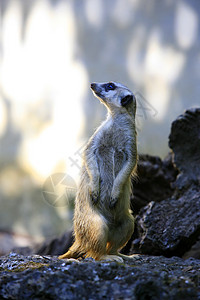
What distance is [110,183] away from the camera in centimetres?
279

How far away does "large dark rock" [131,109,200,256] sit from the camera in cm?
312

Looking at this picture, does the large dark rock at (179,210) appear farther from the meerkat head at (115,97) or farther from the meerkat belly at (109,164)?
the meerkat head at (115,97)

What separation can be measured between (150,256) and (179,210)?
23.1 inches

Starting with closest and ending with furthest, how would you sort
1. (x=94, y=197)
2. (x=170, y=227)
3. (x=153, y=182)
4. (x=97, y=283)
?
1. (x=97, y=283)
2. (x=94, y=197)
3. (x=170, y=227)
4. (x=153, y=182)

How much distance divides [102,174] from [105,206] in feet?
0.87

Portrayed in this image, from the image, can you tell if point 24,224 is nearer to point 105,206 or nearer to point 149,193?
point 149,193

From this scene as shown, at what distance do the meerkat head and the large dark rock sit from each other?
37.8 inches

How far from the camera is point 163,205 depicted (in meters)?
3.40

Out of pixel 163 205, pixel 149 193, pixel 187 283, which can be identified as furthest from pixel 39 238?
pixel 187 283

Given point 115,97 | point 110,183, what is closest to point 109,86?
point 115,97

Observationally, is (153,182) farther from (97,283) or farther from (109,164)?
(97,283)

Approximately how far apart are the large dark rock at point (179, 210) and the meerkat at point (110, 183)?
0.48 m

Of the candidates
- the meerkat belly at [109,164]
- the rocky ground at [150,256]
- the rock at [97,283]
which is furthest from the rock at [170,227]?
the rock at [97,283]

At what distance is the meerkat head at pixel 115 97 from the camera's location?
296 cm
